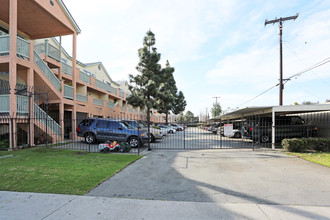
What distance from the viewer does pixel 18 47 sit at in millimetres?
10086

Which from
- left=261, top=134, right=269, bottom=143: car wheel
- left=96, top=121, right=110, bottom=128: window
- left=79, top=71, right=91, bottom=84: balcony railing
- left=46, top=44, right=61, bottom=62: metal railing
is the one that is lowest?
left=261, top=134, right=269, bottom=143: car wheel

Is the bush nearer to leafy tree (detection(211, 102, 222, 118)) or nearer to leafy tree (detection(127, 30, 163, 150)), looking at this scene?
leafy tree (detection(127, 30, 163, 150))

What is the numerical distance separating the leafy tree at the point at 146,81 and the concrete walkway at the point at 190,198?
17076 millimetres

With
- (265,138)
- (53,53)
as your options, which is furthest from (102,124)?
(265,138)

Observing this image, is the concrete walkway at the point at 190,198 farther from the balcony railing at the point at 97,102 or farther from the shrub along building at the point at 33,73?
the balcony railing at the point at 97,102

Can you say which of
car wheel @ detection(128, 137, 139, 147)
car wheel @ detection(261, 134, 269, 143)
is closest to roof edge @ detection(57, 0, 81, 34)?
car wheel @ detection(128, 137, 139, 147)

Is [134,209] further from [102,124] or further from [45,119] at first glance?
[45,119]

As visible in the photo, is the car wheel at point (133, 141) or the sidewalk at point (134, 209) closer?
the sidewalk at point (134, 209)

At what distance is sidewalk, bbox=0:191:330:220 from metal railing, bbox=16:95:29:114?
26.8 feet

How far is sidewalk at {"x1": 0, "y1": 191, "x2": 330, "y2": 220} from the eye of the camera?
10.0 feet

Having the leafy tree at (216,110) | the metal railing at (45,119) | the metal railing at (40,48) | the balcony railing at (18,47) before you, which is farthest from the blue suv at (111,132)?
the leafy tree at (216,110)

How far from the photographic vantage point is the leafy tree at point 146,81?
22250 mm

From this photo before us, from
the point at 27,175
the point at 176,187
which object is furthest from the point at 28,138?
the point at 176,187

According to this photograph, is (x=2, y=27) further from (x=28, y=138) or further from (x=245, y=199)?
(x=245, y=199)
